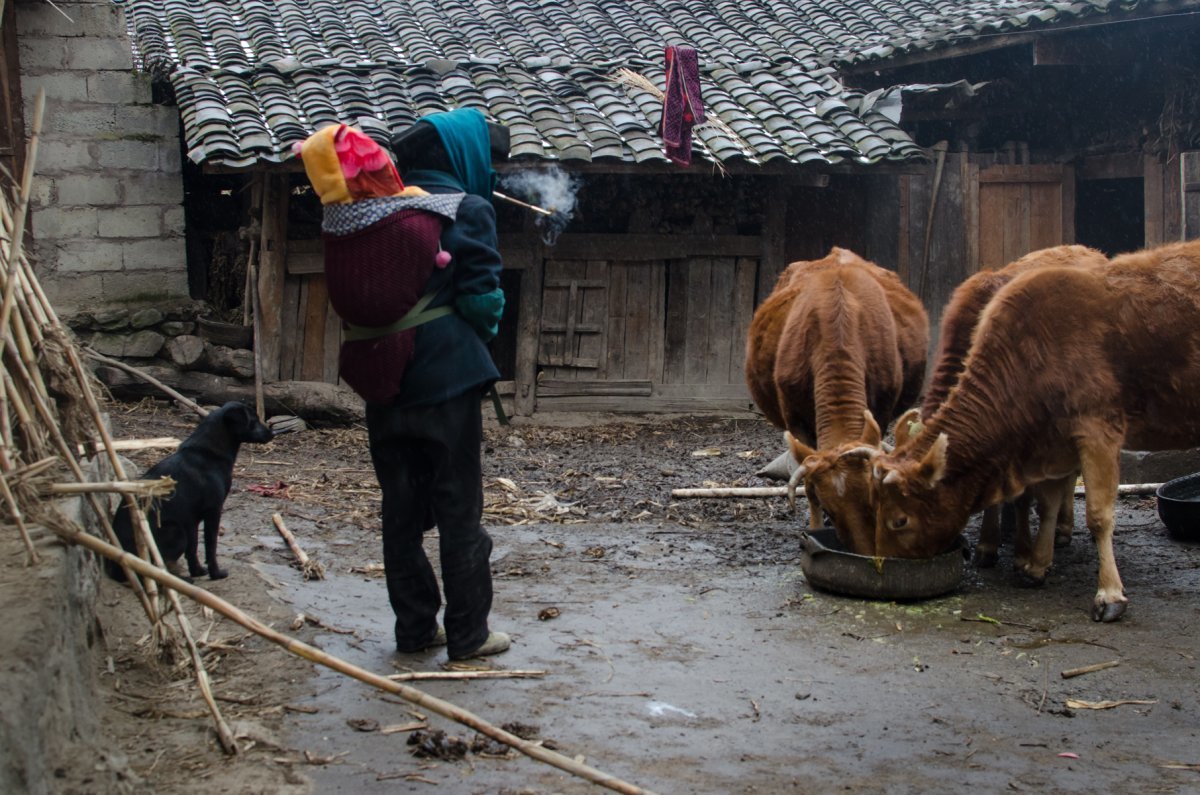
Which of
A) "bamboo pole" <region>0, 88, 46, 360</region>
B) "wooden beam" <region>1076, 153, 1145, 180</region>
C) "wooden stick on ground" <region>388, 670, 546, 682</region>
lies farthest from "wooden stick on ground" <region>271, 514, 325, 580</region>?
"wooden beam" <region>1076, 153, 1145, 180</region>

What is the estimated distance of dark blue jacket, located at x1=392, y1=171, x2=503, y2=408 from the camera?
4410 mm

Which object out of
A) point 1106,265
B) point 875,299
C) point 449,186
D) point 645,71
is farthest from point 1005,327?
point 645,71

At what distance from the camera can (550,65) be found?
13594mm

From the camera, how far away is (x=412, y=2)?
15859mm

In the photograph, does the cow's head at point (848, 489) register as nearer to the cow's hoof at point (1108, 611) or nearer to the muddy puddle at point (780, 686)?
the muddy puddle at point (780, 686)

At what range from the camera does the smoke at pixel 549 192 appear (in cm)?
1166

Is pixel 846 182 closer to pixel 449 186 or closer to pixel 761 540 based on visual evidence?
pixel 761 540

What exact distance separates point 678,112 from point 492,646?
759 centimetres

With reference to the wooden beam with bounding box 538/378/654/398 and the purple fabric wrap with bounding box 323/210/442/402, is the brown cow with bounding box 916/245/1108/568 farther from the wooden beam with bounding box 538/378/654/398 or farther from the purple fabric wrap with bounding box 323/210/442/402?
the wooden beam with bounding box 538/378/654/398

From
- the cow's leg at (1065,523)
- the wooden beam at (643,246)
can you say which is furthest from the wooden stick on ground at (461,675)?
the wooden beam at (643,246)

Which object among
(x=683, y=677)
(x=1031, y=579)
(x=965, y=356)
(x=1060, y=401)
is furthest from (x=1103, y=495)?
(x=683, y=677)

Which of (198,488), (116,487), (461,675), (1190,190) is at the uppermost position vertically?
(1190,190)

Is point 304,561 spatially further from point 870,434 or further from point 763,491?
point 763,491

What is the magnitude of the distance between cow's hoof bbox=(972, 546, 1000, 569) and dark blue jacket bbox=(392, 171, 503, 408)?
3.50 m
